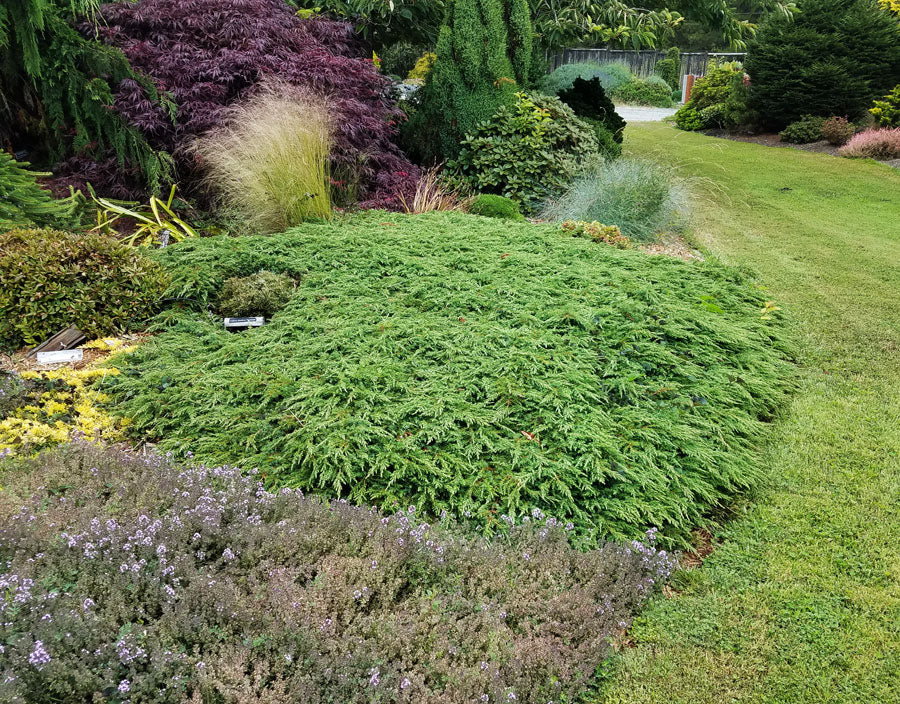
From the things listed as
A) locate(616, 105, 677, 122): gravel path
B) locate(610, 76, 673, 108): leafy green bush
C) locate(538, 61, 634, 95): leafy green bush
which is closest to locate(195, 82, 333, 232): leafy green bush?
locate(538, 61, 634, 95): leafy green bush

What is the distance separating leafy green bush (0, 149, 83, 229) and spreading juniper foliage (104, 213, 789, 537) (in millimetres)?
1176

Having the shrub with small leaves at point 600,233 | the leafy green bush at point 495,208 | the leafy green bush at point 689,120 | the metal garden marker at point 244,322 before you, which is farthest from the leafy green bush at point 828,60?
the metal garden marker at point 244,322

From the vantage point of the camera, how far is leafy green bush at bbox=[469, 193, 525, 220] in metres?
6.67

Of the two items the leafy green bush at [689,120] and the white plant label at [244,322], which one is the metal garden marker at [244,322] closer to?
the white plant label at [244,322]

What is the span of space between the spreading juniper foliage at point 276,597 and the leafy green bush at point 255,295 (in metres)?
1.68

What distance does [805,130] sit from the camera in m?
13.2

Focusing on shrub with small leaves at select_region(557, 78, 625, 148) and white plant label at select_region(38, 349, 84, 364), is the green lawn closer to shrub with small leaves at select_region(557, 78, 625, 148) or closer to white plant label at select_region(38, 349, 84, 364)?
white plant label at select_region(38, 349, 84, 364)

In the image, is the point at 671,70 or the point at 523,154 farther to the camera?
the point at 671,70

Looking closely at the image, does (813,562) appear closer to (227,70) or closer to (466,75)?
(227,70)

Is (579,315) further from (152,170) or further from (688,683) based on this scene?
(152,170)

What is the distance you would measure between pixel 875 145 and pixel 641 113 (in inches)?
402

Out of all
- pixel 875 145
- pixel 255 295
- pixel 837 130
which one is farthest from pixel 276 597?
pixel 837 130

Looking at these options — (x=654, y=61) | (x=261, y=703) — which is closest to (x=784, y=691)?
(x=261, y=703)

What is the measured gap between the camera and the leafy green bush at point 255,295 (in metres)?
4.06
